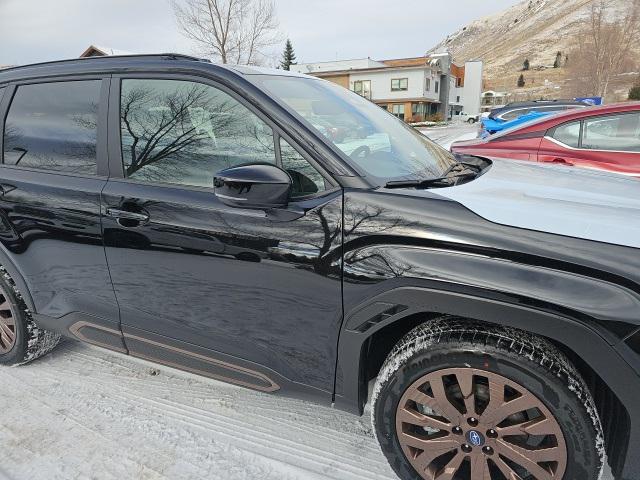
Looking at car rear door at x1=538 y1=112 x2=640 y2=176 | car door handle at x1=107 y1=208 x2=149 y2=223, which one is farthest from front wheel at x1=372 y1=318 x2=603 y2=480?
car rear door at x1=538 y1=112 x2=640 y2=176

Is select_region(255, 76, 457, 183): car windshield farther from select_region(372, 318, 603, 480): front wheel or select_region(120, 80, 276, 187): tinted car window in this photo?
select_region(372, 318, 603, 480): front wheel

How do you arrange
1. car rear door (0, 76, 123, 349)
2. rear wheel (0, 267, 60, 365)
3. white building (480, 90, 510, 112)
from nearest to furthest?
car rear door (0, 76, 123, 349)
rear wheel (0, 267, 60, 365)
white building (480, 90, 510, 112)

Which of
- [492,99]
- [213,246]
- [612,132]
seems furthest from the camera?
[492,99]

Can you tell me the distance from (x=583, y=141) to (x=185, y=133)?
410cm

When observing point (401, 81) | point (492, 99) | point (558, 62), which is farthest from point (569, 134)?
point (558, 62)

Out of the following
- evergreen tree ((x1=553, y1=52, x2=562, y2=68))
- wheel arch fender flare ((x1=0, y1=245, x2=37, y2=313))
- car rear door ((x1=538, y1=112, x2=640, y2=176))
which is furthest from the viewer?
evergreen tree ((x1=553, y1=52, x2=562, y2=68))

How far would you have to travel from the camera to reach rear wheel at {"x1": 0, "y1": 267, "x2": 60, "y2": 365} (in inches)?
113

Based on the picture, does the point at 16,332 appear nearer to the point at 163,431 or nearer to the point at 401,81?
the point at 163,431

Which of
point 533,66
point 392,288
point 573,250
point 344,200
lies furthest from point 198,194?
point 533,66

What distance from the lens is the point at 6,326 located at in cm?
300

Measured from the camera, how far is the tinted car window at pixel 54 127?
2.46 m

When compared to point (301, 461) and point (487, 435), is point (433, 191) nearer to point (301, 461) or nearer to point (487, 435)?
point (487, 435)

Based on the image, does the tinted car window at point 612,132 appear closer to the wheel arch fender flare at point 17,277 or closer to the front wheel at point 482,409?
the front wheel at point 482,409

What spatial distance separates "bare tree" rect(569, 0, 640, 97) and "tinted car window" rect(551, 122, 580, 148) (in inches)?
1223
